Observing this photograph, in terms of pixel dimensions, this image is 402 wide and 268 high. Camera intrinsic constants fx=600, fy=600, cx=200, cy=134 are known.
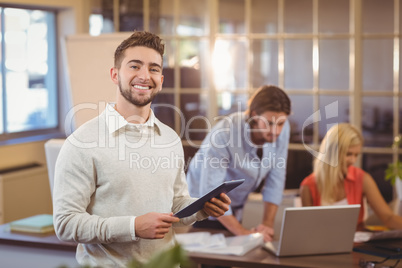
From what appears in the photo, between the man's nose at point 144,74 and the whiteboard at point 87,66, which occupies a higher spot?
the whiteboard at point 87,66

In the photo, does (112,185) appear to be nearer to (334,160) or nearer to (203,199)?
(203,199)

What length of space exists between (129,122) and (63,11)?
13.4 ft

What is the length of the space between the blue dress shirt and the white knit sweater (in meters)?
1.10

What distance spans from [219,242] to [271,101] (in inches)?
29.5

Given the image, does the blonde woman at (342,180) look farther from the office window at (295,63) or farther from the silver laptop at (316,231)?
the office window at (295,63)

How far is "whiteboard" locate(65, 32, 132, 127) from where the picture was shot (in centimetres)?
504

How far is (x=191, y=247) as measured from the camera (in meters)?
2.83

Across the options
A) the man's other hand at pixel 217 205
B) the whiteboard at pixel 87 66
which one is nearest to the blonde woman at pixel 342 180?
the man's other hand at pixel 217 205

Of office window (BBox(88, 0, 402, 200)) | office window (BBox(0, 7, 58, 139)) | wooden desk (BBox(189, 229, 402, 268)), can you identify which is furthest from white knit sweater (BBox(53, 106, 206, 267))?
office window (BBox(0, 7, 58, 139))

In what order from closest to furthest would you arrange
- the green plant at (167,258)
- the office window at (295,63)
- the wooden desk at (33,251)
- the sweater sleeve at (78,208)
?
the green plant at (167,258) < the sweater sleeve at (78,208) < the wooden desk at (33,251) < the office window at (295,63)

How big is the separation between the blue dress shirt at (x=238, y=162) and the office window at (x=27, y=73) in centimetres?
257

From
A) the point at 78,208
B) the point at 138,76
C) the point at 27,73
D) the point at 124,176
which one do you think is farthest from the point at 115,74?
the point at 27,73

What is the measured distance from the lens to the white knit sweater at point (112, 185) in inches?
70.2

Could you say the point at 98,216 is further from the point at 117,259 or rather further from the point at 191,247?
the point at 191,247
